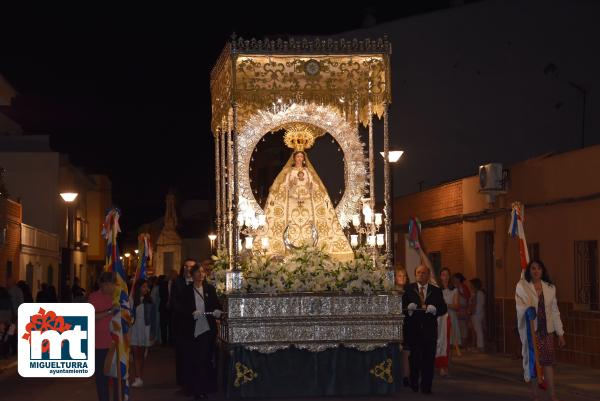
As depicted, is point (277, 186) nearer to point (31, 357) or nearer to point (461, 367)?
point (461, 367)

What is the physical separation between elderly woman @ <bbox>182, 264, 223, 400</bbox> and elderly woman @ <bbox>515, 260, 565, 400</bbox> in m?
4.16

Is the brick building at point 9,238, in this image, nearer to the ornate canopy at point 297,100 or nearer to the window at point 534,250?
the ornate canopy at point 297,100

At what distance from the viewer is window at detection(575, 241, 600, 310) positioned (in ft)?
70.1

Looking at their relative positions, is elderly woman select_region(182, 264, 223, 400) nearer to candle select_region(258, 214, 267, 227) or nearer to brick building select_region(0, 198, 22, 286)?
candle select_region(258, 214, 267, 227)

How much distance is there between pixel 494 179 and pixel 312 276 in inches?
370

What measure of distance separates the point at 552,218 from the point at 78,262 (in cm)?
3666

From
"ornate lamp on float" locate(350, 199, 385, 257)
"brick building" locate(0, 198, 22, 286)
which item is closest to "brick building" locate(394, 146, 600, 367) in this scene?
"ornate lamp on float" locate(350, 199, 385, 257)

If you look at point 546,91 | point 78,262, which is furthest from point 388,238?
point 78,262

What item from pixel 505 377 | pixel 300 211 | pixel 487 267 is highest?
pixel 300 211

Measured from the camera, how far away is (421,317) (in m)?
17.0

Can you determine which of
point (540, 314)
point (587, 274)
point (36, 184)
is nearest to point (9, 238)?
point (36, 184)

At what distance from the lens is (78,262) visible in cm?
5622

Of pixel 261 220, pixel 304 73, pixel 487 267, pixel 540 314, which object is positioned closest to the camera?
pixel 540 314

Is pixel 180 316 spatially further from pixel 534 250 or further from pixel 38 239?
pixel 38 239
